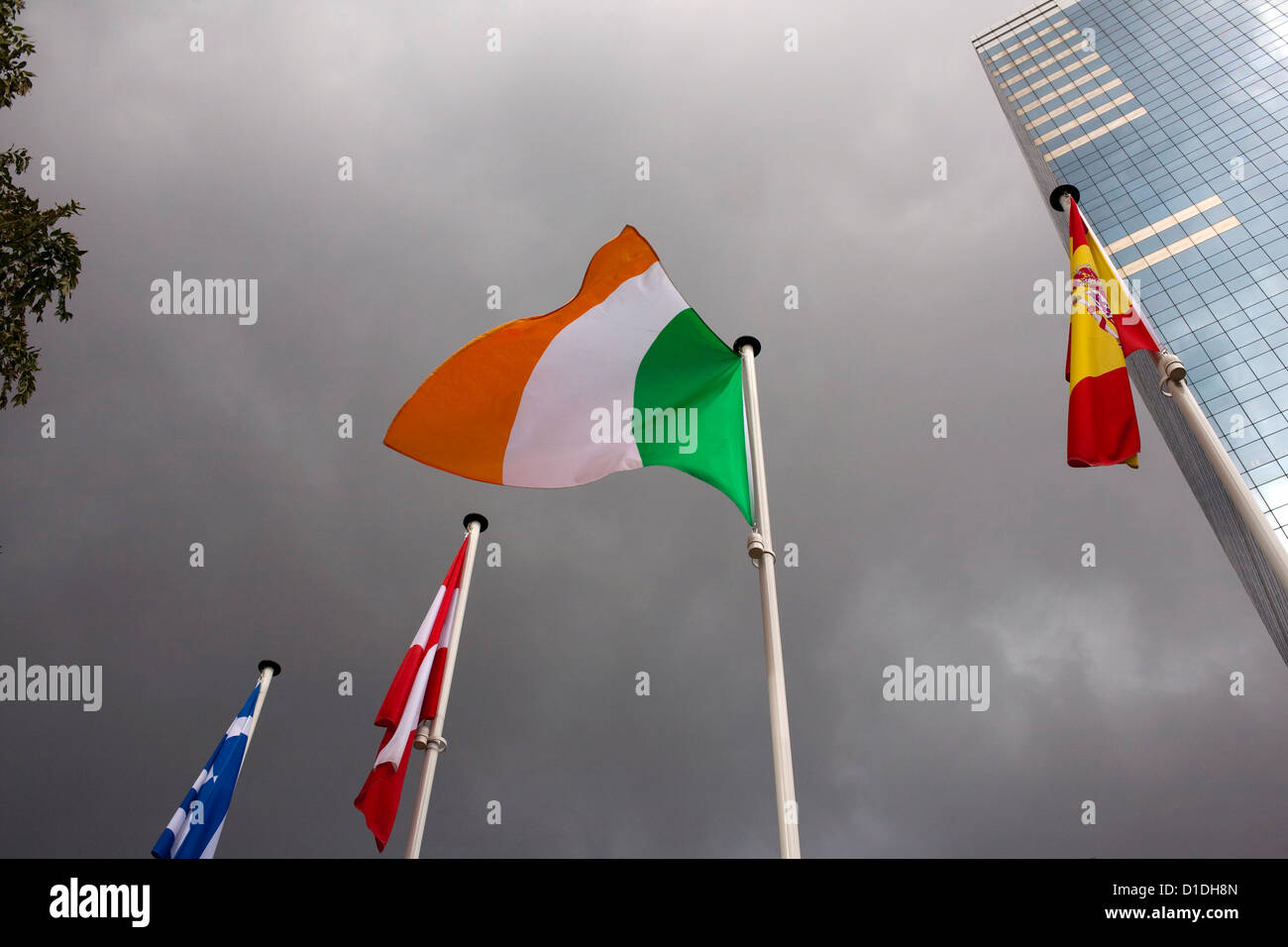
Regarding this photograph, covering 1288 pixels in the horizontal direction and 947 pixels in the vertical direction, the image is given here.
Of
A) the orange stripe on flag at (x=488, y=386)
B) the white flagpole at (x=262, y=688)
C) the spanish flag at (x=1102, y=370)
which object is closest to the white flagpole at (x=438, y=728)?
the orange stripe on flag at (x=488, y=386)

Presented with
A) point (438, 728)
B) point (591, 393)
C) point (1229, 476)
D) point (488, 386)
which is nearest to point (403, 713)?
point (438, 728)

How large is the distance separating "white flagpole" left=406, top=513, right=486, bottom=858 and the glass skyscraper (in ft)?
148

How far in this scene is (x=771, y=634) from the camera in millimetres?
7219

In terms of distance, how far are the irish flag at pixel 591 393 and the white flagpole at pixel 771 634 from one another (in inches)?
26.2

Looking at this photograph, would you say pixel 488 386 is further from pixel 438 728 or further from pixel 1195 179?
pixel 1195 179

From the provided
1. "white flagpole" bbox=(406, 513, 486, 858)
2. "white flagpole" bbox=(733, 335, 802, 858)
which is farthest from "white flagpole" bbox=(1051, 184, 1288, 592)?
"white flagpole" bbox=(406, 513, 486, 858)

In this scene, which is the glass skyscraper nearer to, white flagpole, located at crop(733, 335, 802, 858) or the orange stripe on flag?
white flagpole, located at crop(733, 335, 802, 858)

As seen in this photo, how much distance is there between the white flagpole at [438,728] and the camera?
373 inches

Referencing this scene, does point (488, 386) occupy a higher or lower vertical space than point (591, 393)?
higher

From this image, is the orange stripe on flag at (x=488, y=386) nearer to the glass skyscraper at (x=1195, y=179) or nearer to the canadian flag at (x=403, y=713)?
the canadian flag at (x=403, y=713)

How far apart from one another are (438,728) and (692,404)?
18.1ft
